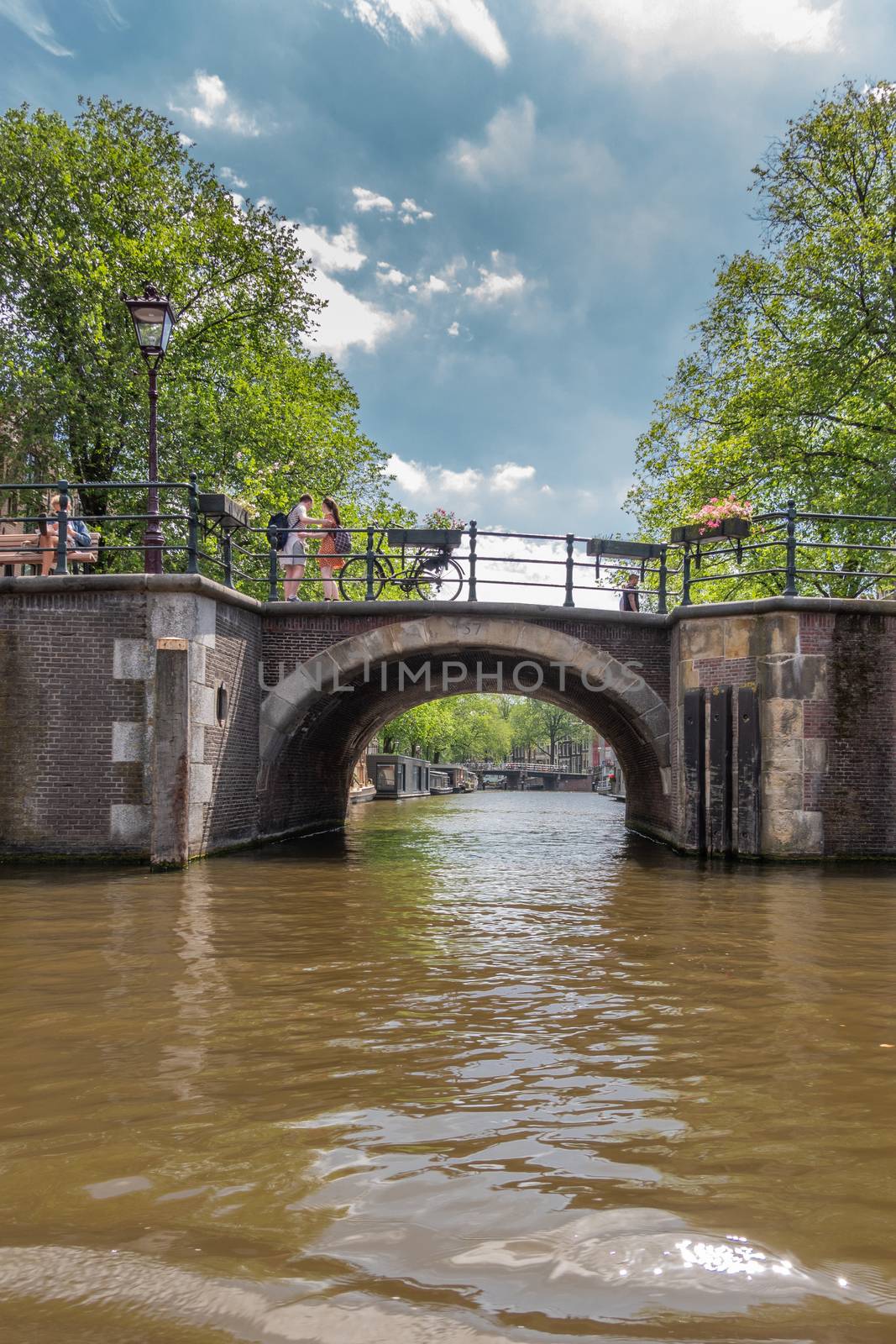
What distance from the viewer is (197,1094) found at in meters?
3.16

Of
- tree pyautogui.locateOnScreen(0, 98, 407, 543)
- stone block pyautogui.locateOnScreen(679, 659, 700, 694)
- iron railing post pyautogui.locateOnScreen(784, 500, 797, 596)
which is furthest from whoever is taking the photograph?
tree pyautogui.locateOnScreen(0, 98, 407, 543)

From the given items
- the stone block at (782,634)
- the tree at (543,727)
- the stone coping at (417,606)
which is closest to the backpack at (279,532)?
the stone coping at (417,606)

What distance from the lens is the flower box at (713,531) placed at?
35.7 ft

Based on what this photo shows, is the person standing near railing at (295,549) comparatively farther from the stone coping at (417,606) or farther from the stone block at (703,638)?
the stone block at (703,638)

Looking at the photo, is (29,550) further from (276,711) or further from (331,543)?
(331,543)

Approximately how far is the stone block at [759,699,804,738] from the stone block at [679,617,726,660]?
98 centimetres

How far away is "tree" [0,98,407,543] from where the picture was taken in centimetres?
1689

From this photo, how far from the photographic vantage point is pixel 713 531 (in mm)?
11297

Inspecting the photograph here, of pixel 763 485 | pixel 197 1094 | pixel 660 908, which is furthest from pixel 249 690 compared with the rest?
pixel 763 485

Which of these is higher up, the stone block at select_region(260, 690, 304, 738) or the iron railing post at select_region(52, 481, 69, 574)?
the iron railing post at select_region(52, 481, 69, 574)

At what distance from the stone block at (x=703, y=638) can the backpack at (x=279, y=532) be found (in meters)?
5.47

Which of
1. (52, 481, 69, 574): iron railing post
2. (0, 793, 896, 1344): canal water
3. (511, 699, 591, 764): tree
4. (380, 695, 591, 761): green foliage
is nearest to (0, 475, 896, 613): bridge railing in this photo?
(52, 481, 69, 574): iron railing post

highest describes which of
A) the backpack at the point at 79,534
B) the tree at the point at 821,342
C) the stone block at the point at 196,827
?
the tree at the point at 821,342

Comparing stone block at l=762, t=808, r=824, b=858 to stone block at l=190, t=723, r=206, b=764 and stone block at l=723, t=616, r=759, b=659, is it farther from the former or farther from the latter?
stone block at l=190, t=723, r=206, b=764
